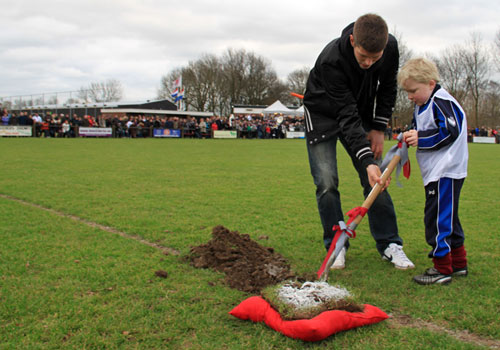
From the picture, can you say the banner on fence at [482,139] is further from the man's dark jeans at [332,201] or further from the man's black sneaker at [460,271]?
the man's black sneaker at [460,271]

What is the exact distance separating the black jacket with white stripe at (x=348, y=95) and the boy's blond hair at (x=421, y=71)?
299 millimetres

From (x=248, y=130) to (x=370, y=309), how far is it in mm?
36565

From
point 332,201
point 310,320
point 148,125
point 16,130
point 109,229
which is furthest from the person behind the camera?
point 148,125

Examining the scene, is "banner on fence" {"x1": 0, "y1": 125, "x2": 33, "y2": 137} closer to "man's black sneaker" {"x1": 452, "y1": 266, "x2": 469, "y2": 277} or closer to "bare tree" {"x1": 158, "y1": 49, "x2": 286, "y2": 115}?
"man's black sneaker" {"x1": 452, "y1": 266, "x2": 469, "y2": 277}

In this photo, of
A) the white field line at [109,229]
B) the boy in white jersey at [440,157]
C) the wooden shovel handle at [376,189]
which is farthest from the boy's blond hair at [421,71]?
the white field line at [109,229]

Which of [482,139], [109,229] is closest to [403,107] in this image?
[482,139]

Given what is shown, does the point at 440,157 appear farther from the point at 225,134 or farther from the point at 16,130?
the point at 225,134

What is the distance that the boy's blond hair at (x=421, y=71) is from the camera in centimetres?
350

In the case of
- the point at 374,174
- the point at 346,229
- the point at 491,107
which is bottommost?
the point at 346,229

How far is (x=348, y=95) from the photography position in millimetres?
3754

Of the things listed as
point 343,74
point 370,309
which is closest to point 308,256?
point 370,309

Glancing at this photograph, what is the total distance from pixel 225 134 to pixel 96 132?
11.0 metres

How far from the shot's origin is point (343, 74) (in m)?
3.74

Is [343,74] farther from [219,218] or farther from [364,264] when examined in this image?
[219,218]
